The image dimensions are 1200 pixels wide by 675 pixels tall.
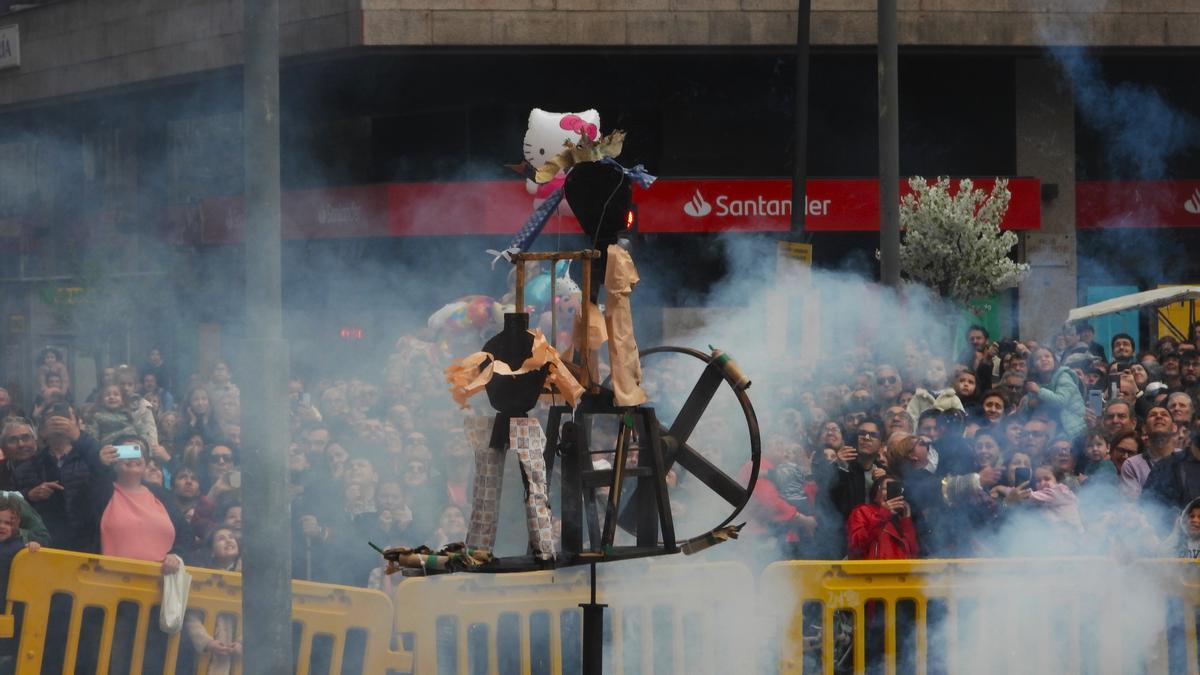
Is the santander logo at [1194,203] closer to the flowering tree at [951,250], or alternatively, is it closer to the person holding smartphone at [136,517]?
the flowering tree at [951,250]

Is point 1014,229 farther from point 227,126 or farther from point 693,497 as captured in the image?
point 693,497

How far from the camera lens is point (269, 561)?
5.14 meters

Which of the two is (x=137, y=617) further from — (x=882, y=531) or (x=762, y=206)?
(x=762, y=206)

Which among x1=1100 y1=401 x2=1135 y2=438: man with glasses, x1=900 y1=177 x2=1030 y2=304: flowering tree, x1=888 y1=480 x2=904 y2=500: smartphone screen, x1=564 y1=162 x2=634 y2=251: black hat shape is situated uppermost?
x1=900 y1=177 x2=1030 y2=304: flowering tree

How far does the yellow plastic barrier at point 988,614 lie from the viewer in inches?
255

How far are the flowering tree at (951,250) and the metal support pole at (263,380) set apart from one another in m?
10.9

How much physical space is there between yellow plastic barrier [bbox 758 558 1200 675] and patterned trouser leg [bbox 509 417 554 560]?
7.34 ft

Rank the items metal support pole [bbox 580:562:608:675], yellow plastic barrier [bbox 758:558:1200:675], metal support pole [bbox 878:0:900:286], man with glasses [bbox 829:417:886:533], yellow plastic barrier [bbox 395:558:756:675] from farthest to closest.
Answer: metal support pole [bbox 878:0:900:286], man with glasses [bbox 829:417:886:533], yellow plastic barrier [bbox 758:558:1200:675], yellow plastic barrier [bbox 395:558:756:675], metal support pole [bbox 580:562:608:675]

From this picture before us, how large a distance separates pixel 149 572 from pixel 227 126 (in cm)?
1359

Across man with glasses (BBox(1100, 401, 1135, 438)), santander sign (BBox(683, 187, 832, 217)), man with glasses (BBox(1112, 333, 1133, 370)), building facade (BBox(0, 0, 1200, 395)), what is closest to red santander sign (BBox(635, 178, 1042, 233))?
santander sign (BBox(683, 187, 832, 217))

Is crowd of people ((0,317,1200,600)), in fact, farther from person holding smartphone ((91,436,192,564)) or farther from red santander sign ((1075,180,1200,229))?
red santander sign ((1075,180,1200,229))

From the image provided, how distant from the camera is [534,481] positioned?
4.40m

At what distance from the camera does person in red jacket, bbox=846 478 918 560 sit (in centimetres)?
695

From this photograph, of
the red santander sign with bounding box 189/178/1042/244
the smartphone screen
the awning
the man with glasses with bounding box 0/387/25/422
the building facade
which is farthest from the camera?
the red santander sign with bounding box 189/178/1042/244
